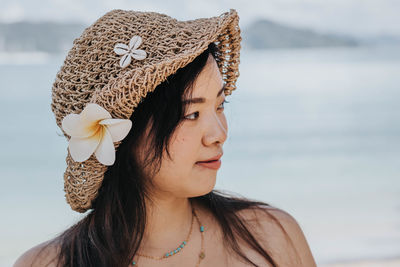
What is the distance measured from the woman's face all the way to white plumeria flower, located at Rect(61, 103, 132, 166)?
0.17m

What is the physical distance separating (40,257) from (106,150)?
496mm

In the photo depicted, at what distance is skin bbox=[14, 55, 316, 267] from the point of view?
5.83 ft

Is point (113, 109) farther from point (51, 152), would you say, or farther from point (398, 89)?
point (398, 89)

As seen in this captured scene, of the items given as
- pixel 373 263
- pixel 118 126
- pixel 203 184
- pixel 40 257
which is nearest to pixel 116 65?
pixel 118 126

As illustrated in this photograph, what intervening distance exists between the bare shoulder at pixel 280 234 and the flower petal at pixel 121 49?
78 centimetres

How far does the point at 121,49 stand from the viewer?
5.73ft

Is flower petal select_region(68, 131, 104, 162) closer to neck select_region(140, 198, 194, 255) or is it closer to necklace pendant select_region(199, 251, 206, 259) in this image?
neck select_region(140, 198, 194, 255)

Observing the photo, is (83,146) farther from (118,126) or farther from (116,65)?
(116,65)

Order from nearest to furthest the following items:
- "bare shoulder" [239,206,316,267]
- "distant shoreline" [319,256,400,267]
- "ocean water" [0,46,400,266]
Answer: "bare shoulder" [239,206,316,267], "distant shoreline" [319,256,400,267], "ocean water" [0,46,400,266]

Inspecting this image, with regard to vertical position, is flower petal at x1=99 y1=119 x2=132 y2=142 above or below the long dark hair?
above

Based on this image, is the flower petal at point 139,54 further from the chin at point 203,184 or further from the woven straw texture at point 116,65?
the chin at point 203,184

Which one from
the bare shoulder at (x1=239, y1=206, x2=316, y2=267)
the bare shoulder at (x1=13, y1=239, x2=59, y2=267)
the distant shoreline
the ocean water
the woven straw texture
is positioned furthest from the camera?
the ocean water

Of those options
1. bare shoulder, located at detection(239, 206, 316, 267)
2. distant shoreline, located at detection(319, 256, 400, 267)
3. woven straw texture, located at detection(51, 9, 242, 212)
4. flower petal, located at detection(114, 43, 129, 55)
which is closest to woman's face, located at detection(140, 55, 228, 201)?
woven straw texture, located at detection(51, 9, 242, 212)

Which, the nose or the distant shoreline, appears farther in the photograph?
the distant shoreline
